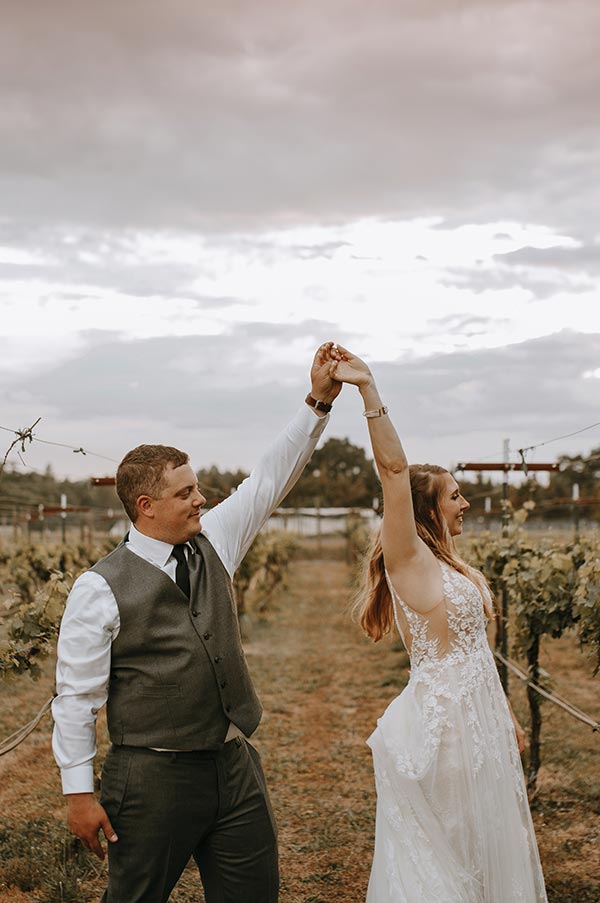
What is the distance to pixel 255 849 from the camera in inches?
96.7

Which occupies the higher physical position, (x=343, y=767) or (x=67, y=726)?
(x=67, y=726)

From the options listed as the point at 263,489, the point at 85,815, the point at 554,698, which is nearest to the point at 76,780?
the point at 85,815

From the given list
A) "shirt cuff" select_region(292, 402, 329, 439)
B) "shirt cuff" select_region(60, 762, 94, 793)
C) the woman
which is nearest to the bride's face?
the woman

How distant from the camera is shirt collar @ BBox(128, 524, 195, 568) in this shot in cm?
247

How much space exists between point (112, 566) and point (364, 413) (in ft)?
2.64

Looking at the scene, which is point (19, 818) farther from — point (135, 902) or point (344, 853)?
point (135, 902)

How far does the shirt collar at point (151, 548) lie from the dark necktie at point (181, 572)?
0.09 ft

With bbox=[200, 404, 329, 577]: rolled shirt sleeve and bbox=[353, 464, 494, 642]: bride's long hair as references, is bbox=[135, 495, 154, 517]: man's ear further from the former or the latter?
bbox=[353, 464, 494, 642]: bride's long hair

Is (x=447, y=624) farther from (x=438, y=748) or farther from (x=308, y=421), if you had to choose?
(x=308, y=421)

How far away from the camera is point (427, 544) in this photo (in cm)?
279

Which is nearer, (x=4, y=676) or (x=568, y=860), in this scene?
(x=4, y=676)

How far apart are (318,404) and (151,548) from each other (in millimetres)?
718

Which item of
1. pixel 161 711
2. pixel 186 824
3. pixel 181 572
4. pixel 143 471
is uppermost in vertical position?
pixel 143 471

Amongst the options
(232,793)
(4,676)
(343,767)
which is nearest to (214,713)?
(232,793)
